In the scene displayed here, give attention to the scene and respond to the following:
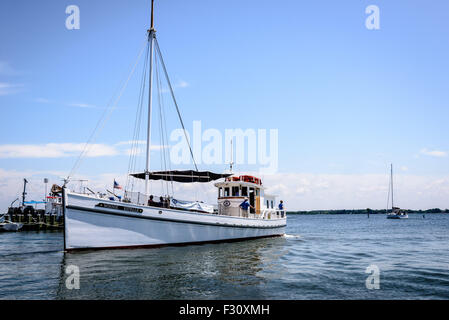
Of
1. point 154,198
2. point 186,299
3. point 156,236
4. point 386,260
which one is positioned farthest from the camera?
point 154,198

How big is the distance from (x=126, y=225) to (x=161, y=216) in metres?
1.85

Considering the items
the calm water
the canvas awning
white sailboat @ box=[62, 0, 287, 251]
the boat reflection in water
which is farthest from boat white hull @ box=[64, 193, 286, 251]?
the canvas awning

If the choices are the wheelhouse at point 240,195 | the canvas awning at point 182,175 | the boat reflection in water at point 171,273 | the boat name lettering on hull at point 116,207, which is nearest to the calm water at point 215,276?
the boat reflection in water at point 171,273

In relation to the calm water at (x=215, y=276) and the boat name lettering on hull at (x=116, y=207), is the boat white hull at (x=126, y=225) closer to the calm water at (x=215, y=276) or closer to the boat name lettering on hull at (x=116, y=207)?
the boat name lettering on hull at (x=116, y=207)

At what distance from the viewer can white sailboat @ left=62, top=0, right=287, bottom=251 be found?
15273 mm

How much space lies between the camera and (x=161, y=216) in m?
16.9

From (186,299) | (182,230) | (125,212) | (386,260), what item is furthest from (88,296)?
(386,260)

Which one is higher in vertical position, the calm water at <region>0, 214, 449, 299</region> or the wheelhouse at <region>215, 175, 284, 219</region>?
the wheelhouse at <region>215, 175, 284, 219</region>

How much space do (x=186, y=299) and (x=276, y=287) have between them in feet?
9.62

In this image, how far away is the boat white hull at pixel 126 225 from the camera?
49.8 feet

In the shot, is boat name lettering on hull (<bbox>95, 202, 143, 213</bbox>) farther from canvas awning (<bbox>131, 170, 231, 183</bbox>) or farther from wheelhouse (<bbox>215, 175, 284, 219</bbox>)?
wheelhouse (<bbox>215, 175, 284, 219</bbox>)

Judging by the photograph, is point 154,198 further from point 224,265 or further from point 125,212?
point 224,265

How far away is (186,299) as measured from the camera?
8.01 meters
